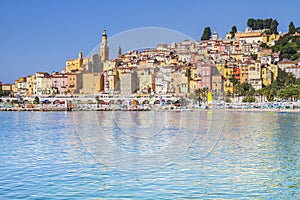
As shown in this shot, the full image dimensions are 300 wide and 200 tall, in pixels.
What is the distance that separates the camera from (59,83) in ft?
168

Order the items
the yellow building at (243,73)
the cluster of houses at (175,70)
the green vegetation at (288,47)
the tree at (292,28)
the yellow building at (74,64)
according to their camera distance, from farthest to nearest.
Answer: the yellow building at (74,64)
the tree at (292,28)
the green vegetation at (288,47)
the yellow building at (243,73)
the cluster of houses at (175,70)

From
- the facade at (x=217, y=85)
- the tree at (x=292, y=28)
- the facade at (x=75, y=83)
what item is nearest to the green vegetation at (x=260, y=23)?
the tree at (x=292, y=28)

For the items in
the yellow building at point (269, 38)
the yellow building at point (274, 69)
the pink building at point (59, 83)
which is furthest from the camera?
the yellow building at point (269, 38)

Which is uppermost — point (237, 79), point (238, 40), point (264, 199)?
point (238, 40)

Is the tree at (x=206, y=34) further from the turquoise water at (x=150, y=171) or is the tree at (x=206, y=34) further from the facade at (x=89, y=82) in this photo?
the turquoise water at (x=150, y=171)

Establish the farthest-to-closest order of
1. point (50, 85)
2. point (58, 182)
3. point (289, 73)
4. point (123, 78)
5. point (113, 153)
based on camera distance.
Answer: point (50, 85), point (123, 78), point (289, 73), point (113, 153), point (58, 182)

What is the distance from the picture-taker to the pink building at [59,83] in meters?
50.8

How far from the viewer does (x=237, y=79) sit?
42.3 m

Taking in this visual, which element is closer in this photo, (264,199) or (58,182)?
(264,199)

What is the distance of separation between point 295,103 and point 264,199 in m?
29.1

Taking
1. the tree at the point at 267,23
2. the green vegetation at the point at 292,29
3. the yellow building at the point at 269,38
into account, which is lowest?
the yellow building at the point at 269,38

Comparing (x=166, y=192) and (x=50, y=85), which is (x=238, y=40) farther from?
(x=166, y=192)

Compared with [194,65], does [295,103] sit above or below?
below

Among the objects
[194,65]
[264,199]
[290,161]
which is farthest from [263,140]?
[194,65]
